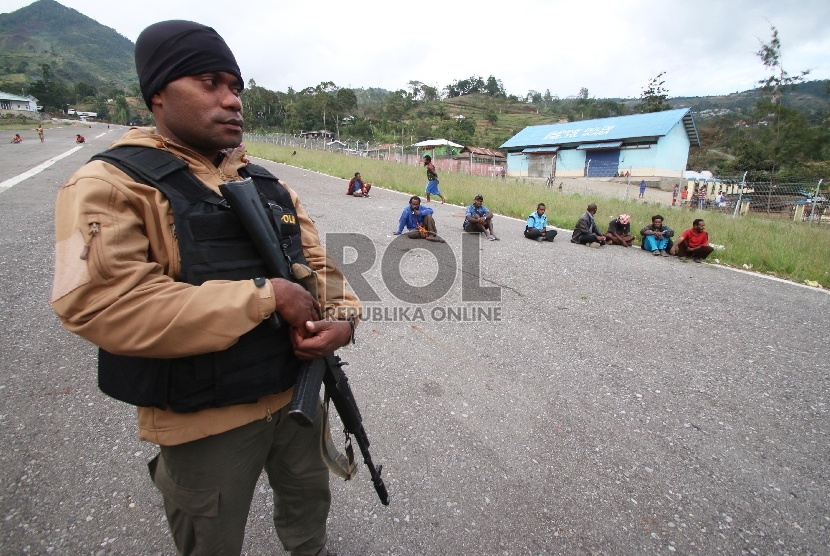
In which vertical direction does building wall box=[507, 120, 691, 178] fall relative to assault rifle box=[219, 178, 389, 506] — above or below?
above

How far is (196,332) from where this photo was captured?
98 cm

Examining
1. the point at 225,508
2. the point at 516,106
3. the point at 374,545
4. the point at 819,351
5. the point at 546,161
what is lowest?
the point at 374,545

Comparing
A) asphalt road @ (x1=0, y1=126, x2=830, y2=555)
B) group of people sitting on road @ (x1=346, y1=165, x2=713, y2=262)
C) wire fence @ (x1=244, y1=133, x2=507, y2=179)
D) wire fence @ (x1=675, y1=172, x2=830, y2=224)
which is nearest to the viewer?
asphalt road @ (x1=0, y1=126, x2=830, y2=555)

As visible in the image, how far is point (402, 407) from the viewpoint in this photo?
2.91 m

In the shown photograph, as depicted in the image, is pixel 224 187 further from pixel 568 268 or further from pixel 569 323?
pixel 568 268

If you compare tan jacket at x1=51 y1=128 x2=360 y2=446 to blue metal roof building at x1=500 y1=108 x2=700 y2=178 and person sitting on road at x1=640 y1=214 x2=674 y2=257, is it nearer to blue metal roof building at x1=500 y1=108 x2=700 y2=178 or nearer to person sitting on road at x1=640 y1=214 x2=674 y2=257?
person sitting on road at x1=640 y1=214 x2=674 y2=257

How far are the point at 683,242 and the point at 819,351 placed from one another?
419cm

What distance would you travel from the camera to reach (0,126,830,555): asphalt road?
199cm

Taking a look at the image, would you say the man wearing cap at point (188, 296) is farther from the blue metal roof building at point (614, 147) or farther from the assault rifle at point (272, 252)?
the blue metal roof building at point (614, 147)

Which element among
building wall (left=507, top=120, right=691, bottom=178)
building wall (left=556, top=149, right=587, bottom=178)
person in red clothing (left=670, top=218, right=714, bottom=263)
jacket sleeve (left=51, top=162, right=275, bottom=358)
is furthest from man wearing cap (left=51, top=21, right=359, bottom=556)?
building wall (left=556, top=149, right=587, bottom=178)

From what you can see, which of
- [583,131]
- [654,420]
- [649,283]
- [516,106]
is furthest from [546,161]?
[516,106]

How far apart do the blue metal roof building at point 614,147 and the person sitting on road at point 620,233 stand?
22299 millimetres

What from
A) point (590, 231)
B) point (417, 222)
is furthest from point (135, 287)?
point (590, 231)

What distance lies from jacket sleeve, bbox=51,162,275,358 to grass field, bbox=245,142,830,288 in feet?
29.0
